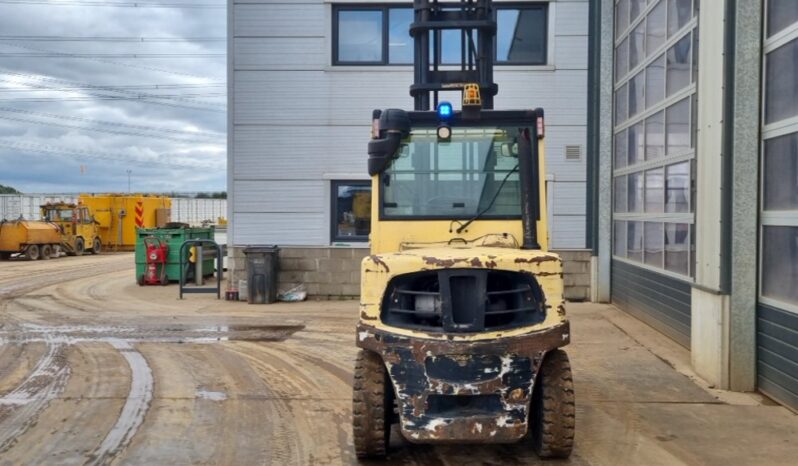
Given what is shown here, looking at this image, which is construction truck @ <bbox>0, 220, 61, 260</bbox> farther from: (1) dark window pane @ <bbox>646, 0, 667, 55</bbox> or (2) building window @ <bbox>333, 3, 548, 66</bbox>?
(1) dark window pane @ <bbox>646, 0, 667, 55</bbox>

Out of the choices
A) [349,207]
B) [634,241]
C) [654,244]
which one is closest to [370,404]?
[654,244]

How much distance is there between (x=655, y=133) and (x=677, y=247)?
1.99m

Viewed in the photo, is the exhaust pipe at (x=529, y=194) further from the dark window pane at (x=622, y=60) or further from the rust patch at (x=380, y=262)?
the dark window pane at (x=622, y=60)

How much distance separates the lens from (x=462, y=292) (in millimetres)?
4922

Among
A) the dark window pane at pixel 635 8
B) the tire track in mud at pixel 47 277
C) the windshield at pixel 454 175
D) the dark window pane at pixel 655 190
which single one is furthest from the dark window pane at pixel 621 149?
the tire track in mud at pixel 47 277

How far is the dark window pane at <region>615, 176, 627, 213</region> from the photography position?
12.9 meters

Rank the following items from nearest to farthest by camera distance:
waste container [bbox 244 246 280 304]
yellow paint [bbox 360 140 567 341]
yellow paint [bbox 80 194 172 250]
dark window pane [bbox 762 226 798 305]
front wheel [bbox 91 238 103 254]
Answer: yellow paint [bbox 360 140 567 341] < dark window pane [bbox 762 226 798 305] < waste container [bbox 244 246 280 304] < front wheel [bbox 91 238 103 254] < yellow paint [bbox 80 194 172 250]

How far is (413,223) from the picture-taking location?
5.95 meters

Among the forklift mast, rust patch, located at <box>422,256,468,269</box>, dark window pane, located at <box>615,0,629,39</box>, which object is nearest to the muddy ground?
rust patch, located at <box>422,256,468,269</box>

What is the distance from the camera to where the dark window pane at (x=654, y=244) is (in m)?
10.6

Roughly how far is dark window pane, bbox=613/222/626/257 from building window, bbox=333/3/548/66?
3.98 m

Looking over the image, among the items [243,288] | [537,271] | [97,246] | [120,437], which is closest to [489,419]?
[537,271]

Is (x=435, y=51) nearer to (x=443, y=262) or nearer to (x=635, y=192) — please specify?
(x=443, y=262)

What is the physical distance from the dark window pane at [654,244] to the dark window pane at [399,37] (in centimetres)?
642
